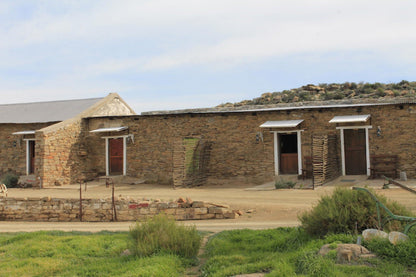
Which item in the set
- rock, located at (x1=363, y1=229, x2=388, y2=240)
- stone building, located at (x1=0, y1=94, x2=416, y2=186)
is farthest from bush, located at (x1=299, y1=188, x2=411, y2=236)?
stone building, located at (x1=0, y1=94, x2=416, y2=186)

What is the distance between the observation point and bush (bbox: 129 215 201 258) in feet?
23.2

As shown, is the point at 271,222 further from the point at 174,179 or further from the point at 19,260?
the point at 174,179

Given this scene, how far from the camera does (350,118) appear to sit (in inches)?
621

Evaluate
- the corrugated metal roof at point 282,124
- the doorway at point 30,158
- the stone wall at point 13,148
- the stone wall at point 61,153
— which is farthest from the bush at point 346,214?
the doorway at point 30,158

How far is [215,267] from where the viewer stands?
20.7 ft

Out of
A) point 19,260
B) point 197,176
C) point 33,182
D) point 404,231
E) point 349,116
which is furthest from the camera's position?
point 33,182

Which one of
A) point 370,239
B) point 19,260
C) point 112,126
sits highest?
point 112,126

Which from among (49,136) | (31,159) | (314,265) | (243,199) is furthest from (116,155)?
(314,265)

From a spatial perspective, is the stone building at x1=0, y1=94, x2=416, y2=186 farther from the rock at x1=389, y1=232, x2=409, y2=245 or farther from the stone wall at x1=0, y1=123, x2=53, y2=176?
the rock at x1=389, y1=232, x2=409, y2=245

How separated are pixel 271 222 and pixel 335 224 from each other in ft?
11.2

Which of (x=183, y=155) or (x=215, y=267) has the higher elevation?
(x=183, y=155)

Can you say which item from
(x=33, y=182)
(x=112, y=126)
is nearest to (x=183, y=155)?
(x=112, y=126)

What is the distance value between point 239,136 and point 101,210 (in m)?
7.58

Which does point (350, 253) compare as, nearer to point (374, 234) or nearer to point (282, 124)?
point (374, 234)
